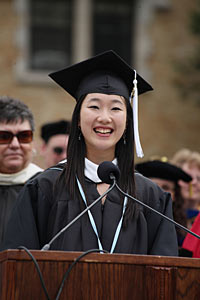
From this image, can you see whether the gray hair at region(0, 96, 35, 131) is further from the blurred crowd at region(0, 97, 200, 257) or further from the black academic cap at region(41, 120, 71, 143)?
the black academic cap at region(41, 120, 71, 143)

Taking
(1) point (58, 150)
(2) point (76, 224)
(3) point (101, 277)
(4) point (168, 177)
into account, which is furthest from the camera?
(1) point (58, 150)

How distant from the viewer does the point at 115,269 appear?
3.41 m

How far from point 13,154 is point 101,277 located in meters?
2.37

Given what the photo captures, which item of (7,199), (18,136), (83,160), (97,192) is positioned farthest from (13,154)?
(97,192)

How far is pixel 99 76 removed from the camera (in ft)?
15.0

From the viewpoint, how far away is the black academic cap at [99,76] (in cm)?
453

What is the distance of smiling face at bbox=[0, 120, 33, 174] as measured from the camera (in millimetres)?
5590

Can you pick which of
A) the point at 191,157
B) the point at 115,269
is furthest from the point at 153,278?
the point at 191,157

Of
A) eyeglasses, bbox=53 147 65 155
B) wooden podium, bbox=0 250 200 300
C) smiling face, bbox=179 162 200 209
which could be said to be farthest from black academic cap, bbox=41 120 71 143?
wooden podium, bbox=0 250 200 300

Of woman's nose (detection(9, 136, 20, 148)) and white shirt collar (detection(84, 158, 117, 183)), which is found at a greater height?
woman's nose (detection(9, 136, 20, 148))

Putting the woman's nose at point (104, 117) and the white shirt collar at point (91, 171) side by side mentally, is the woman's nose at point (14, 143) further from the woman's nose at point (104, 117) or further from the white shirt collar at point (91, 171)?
the woman's nose at point (104, 117)

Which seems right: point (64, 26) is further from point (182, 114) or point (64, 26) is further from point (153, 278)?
point (153, 278)

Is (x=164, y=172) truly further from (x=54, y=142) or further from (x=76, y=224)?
(x=76, y=224)

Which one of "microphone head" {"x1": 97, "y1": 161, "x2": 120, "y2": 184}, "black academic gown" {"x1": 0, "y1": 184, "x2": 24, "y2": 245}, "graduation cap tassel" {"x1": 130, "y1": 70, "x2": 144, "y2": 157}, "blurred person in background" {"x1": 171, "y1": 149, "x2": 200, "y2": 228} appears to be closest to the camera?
"microphone head" {"x1": 97, "y1": 161, "x2": 120, "y2": 184}
